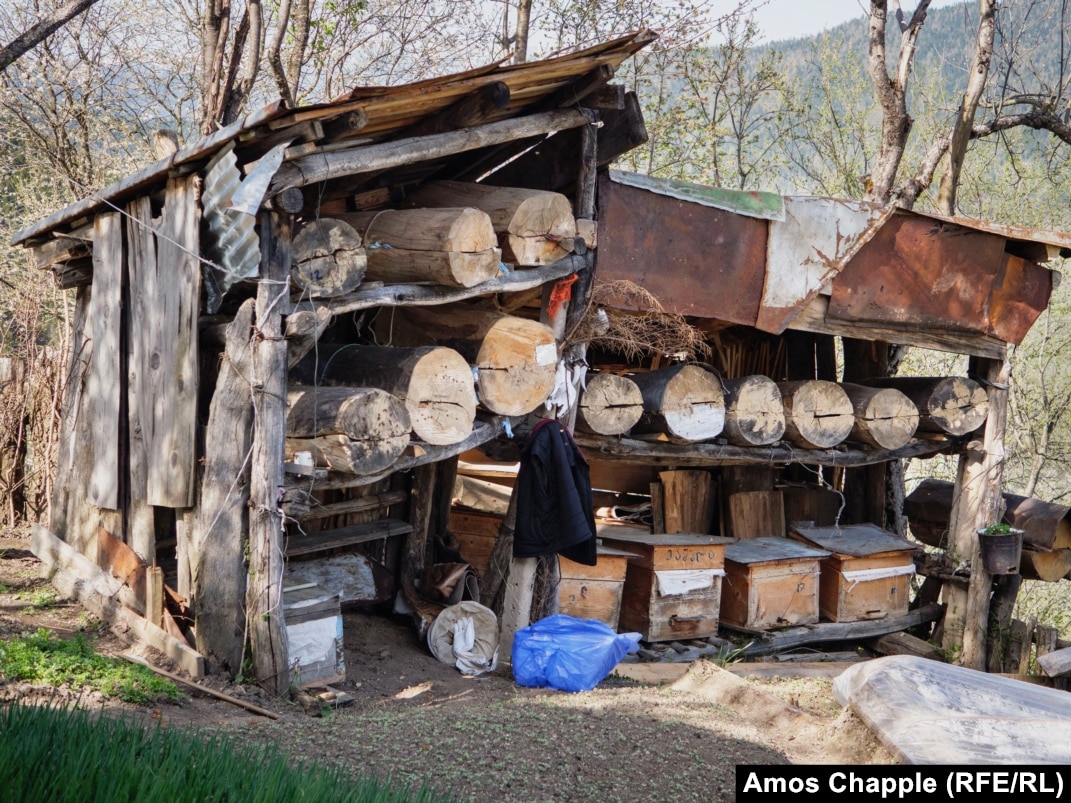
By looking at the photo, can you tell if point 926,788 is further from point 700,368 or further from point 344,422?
point 700,368

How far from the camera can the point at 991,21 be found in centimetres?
1241

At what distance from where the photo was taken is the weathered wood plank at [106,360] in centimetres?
711

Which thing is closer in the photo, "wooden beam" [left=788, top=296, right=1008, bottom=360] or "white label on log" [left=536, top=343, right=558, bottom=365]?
"white label on log" [left=536, top=343, right=558, bottom=365]

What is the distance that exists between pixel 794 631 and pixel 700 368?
10.1 feet

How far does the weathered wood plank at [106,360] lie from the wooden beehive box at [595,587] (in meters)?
3.77

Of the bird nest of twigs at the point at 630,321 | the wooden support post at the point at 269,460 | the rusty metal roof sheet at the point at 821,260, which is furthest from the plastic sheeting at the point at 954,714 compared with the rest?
the rusty metal roof sheet at the point at 821,260

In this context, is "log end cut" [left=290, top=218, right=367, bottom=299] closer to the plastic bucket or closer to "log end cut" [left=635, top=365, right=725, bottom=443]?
"log end cut" [left=635, top=365, right=725, bottom=443]

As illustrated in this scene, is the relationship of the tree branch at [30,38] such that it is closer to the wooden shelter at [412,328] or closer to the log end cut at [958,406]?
the wooden shelter at [412,328]

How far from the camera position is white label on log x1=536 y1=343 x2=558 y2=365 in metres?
7.21

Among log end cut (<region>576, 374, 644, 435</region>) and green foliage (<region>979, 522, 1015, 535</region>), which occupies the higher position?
log end cut (<region>576, 374, 644, 435</region>)

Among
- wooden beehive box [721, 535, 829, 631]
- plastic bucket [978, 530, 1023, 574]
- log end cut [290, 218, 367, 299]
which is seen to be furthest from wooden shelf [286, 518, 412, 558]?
plastic bucket [978, 530, 1023, 574]

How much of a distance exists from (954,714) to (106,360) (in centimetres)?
616

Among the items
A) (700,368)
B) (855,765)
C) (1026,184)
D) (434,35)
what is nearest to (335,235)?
(700,368)

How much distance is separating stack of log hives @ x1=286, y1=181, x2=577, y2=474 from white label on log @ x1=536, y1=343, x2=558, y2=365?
11 millimetres
